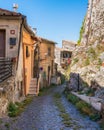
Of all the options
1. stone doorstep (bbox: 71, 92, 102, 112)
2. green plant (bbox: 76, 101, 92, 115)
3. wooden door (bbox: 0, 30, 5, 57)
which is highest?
wooden door (bbox: 0, 30, 5, 57)

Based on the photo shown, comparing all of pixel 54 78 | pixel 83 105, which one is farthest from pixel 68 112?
pixel 54 78

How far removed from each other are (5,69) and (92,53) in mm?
16619

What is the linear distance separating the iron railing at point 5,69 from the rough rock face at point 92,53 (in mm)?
9194

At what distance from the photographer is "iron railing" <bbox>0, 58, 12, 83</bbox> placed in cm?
1633

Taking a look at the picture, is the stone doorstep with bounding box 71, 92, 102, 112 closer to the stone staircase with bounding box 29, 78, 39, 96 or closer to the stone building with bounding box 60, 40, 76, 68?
the stone staircase with bounding box 29, 78, 39, 96

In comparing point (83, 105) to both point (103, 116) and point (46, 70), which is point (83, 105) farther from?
point (46, 70)

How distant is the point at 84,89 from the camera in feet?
89.4

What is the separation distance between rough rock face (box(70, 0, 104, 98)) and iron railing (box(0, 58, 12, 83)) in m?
9.19

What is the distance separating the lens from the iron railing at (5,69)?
53.6ft

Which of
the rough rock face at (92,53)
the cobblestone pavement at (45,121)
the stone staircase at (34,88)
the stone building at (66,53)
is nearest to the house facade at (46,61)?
the rough rock face at (92,53)

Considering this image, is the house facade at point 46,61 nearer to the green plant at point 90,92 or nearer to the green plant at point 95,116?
the green plant at point 90,92

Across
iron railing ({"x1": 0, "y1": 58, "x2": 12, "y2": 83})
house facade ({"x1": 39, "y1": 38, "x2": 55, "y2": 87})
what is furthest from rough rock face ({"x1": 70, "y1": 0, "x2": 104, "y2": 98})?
iron railing ({"x1": 0, "y1": 58, "x2": 12, "y2": 83})

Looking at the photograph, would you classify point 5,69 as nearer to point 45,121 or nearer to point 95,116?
point 45,121

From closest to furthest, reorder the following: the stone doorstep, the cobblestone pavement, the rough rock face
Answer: the cobblestone pavement < the stone doorstep < the rough rock face
